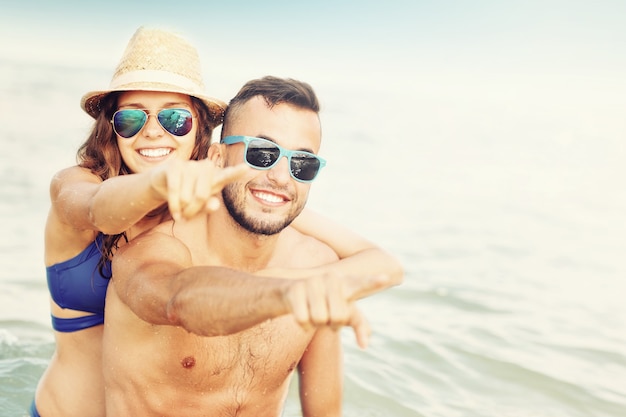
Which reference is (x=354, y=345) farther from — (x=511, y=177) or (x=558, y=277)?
(x=511, y=177)

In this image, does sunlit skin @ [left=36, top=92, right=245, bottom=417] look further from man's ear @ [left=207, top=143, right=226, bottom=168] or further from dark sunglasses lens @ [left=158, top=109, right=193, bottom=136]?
man's ear @ [left=207, top=143, right=226, bottom=168]

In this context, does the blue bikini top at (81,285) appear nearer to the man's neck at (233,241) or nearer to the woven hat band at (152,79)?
the man's neck at (233,241)

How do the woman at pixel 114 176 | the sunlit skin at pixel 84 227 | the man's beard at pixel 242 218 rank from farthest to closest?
the woman at pixel 114 176 → the man's beard at pixel 242 218 → the sunlit skin at pixel 84 227

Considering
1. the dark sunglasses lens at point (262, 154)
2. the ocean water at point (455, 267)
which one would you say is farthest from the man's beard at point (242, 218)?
the ocean water at point (455, 267)

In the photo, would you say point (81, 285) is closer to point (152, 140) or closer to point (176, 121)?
point (152, 140)

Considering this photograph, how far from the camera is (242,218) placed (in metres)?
3.09

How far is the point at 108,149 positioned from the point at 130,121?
0.21 meters

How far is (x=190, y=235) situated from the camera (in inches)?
123

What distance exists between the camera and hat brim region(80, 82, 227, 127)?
3.44 metres

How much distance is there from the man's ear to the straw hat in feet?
1.17

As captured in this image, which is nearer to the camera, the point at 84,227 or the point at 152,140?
the point at 84,227

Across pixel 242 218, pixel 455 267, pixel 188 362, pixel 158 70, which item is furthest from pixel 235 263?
pixel 455 267

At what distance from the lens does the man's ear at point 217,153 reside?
3293 mm

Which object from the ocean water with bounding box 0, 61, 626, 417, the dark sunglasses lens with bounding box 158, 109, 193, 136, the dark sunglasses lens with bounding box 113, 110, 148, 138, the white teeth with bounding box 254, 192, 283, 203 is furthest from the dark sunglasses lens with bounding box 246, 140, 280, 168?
the ocean water with bounding box 0, 61, 626, 417
